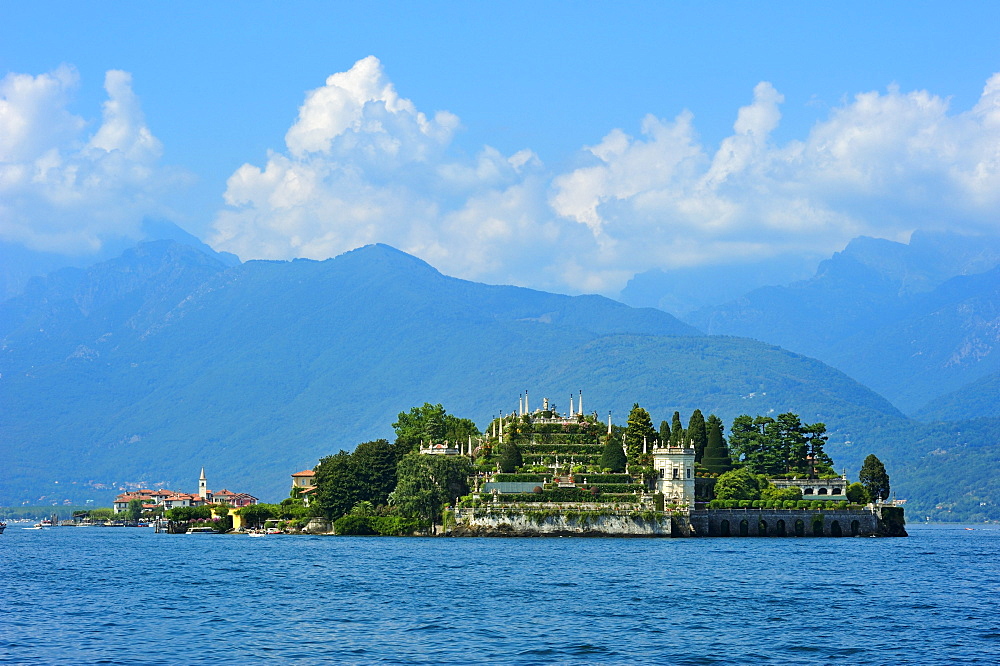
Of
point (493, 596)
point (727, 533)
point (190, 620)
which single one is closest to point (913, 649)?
point (493, 596)

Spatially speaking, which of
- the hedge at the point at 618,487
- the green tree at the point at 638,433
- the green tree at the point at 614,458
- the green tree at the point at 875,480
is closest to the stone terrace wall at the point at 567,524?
the hedge at the point at 618,487

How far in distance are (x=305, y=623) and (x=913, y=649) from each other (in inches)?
1035

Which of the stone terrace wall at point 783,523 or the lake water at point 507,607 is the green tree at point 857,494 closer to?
the stone terrace wall at point 783,523

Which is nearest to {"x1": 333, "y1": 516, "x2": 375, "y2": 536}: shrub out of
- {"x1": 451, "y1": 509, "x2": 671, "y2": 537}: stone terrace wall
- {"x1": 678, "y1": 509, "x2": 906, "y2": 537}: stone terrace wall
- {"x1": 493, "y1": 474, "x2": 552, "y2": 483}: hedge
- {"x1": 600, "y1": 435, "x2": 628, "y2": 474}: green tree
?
{"x1": 493, "y1": 474, "x2": 552, "y2": 483}: hedge

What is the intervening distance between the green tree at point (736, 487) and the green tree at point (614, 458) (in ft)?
34.8

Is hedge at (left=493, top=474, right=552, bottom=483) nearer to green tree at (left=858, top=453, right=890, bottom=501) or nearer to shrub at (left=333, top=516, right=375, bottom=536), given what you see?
shrub at (left=333, top=516, right=375, bottom=536)

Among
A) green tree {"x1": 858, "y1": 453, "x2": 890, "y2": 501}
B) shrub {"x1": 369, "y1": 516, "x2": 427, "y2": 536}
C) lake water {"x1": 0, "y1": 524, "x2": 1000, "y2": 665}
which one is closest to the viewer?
lake water {"x1": 0, "y1": 524, "x2": 1000, "y2": 665}

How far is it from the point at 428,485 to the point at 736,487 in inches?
1288

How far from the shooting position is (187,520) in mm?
191000

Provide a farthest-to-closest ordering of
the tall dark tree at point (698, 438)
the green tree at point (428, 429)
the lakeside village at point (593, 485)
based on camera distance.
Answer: the green tree at point (428, 429), the tall dark tree at point (698, 438), the lakeside village at point (593, 485)

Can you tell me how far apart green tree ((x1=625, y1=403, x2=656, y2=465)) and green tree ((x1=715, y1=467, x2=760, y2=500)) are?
9754mm

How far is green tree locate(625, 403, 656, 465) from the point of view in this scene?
15519 cm

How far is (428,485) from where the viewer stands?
461ft

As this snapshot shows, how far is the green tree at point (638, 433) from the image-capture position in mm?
155188
